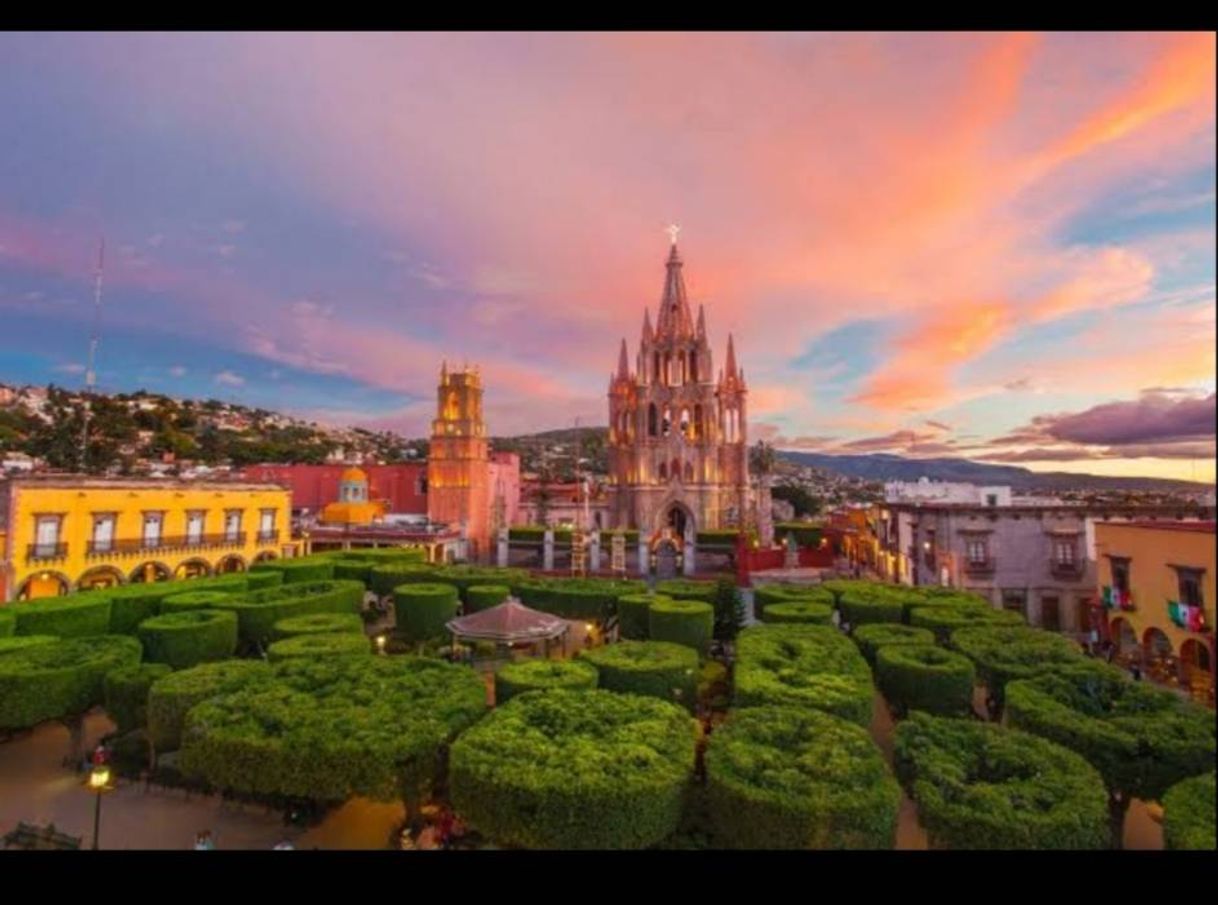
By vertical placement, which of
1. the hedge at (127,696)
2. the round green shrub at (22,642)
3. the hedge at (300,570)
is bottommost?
the hedge at (127,696)

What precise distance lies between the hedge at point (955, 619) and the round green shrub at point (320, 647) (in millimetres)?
15873

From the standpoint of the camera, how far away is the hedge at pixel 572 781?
8312 millimetres

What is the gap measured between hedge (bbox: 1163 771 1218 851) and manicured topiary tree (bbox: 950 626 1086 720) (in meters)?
8.31

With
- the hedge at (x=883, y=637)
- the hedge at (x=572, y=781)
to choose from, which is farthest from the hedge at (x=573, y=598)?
the hedge at (x=572, y=781)

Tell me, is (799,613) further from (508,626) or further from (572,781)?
(572,781)

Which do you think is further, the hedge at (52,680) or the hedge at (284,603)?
the hedge at (284,603)

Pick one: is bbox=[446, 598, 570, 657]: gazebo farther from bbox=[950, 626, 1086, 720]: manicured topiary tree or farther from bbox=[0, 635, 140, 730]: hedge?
bbox=[950, 626, 1086, 720]: manicured topiary tree

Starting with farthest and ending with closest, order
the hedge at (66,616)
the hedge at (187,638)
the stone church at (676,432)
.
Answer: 1. the stone church at (676,432)
2. the hedge at (66,616)
3. the hedge at (187,638)

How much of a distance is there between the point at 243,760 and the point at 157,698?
3.68m

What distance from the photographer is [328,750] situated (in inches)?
380

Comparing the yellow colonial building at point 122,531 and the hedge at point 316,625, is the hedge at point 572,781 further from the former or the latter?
the yellow colonial building at point 122,531

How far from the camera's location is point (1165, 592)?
20.6 feet

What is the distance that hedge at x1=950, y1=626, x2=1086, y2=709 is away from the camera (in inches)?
536
